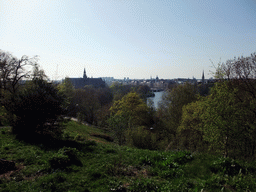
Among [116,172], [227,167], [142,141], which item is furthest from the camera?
[142,141]

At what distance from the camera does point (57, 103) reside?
12312 mm

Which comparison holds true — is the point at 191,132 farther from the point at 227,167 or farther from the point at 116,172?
the point at 116,172

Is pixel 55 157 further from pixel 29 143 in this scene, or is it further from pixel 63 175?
pixel 29 143

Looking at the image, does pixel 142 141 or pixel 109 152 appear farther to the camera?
Answer: pixel 142 141

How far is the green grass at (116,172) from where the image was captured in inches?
241

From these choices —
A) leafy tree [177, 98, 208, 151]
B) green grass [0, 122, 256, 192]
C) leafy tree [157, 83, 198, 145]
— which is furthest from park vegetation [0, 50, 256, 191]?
leafy tree [157, 83, 198, 145]

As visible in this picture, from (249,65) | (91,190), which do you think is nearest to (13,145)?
(91,190)

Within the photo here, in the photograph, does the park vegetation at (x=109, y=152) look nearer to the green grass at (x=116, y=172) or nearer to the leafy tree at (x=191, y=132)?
the green grass at (x=116, y=172)

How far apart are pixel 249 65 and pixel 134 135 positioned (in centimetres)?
1390

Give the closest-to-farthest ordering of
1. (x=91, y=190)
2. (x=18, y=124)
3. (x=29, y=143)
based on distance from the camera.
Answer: (x=91, y=190) → (x=29, y=143) → (x=18, y=124)

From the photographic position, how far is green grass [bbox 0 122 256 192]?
6125 millimetres

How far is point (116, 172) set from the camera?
733 cm

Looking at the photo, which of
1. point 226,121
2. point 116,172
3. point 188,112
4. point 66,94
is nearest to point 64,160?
point 116,172

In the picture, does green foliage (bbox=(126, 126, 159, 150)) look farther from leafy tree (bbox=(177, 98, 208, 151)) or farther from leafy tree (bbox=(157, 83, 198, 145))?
leafy tree (bbox=(157, 83, 198, 145))
